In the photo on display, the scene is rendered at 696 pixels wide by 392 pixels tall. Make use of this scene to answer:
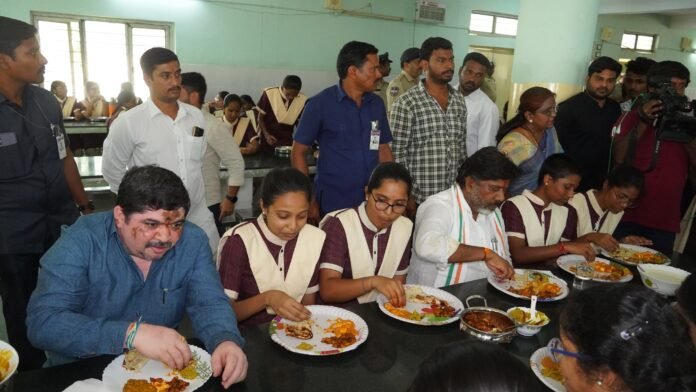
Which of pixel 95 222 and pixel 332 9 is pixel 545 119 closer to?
pixel 95 222

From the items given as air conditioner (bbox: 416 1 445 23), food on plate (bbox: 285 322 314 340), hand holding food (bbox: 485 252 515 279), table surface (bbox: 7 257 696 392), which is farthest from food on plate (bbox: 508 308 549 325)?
air conditioner (bbox: 416 1 445 23)

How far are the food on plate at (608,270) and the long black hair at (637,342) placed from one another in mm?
1291

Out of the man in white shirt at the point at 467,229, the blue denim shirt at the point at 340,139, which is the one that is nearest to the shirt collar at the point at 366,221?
the man in white shirt at the point at 467,229

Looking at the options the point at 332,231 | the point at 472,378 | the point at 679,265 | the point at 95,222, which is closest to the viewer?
the point at 472,378

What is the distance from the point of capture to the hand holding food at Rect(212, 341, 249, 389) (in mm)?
1239

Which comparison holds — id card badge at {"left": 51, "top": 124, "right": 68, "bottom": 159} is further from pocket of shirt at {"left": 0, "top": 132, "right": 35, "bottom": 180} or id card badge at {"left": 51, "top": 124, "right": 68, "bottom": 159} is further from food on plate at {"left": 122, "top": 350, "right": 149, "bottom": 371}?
food on plate at {"left": 122, "top": 350, "right": 149, "bottom": 371}

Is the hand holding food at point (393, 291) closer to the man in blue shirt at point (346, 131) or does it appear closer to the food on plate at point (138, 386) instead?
the food on plate at point (138, 386)

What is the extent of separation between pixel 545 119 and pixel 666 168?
869mm

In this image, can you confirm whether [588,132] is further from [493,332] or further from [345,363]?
[345,363]

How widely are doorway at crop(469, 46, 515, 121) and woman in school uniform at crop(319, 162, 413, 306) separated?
8.75 m

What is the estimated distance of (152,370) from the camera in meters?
1.31

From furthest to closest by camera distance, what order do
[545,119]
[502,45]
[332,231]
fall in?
[502,45] < [545,119] < [332,231]

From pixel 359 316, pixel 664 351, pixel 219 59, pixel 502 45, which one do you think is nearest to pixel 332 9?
pixel 219 59

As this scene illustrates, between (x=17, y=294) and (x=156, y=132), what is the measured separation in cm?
99
